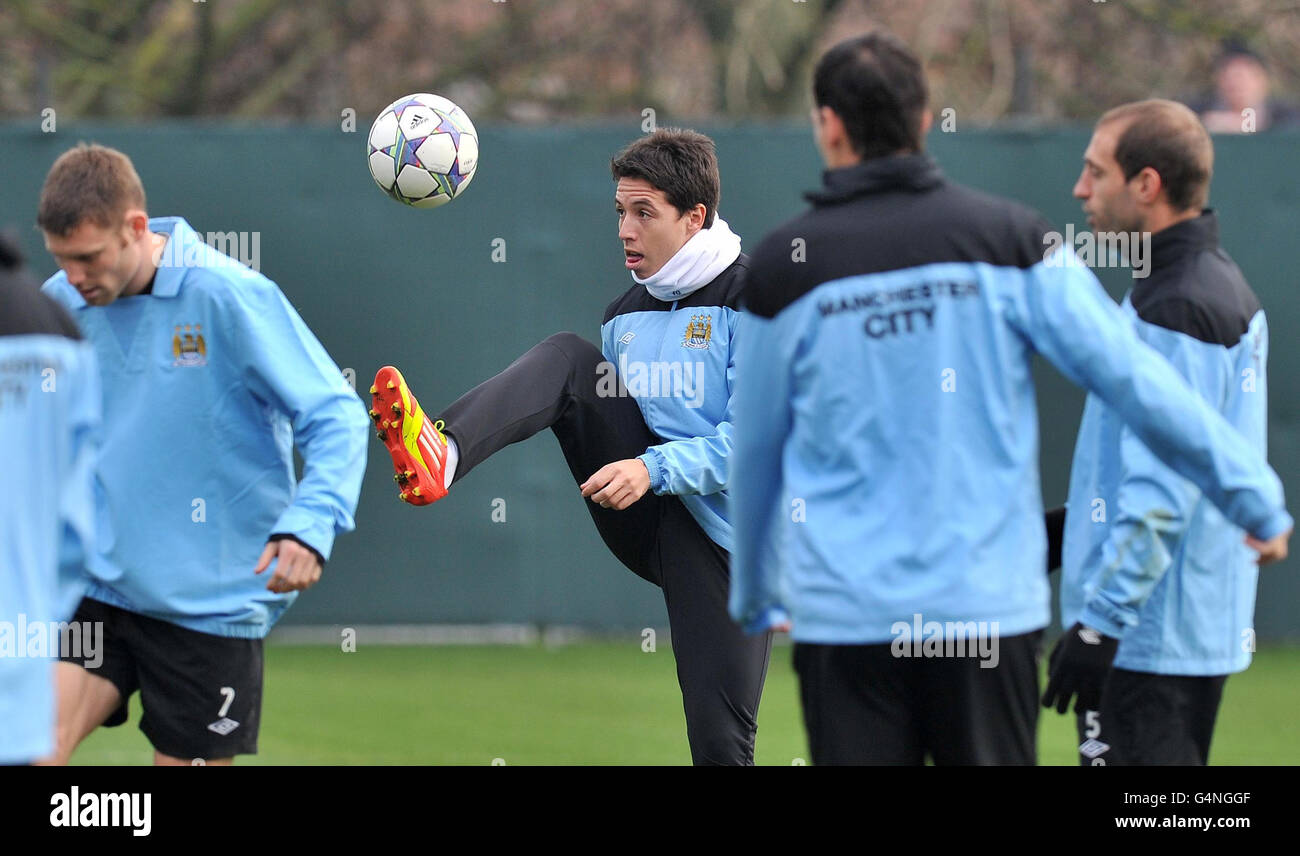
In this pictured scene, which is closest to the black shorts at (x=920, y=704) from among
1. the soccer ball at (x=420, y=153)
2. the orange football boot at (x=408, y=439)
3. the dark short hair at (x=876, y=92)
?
the dark short hair at (x=876, y=92)

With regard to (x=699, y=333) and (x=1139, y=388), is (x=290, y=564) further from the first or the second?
(x=1139, y=388)

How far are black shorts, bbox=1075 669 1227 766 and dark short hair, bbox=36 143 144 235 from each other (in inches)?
102

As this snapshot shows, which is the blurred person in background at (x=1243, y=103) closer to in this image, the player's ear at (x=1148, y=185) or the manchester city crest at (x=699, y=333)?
the manchester city crest at (x=699, y=333)

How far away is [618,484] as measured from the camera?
436cm

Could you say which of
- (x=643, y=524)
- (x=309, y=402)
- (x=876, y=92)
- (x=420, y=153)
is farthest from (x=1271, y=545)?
(x=420, y=153)

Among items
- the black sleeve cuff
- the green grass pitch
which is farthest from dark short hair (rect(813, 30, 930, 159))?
the green grass pitch

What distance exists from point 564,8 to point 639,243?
29.2ft

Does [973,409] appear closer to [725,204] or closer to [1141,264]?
[1141,264]

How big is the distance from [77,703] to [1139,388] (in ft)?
8.91

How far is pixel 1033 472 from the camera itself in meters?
3.05

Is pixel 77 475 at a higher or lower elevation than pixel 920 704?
higher

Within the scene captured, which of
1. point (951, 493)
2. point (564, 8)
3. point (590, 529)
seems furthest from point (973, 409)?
point (564, 8)

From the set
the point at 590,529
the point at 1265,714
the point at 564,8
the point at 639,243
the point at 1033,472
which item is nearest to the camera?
the point at 1033,472

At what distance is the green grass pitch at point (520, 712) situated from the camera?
20.6ft
